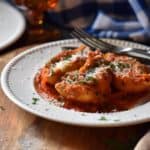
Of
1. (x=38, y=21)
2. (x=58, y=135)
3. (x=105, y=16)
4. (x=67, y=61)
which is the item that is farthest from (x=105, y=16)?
(x=58, y=135)

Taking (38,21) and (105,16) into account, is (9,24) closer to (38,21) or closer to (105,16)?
(38,21)

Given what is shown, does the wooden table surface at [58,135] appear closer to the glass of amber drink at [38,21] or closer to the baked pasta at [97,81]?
the baked pasta at [97,81]

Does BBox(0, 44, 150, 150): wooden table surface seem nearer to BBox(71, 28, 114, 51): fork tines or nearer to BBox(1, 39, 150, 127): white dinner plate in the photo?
BBox(1, 39, 150, 127): white dinner plate

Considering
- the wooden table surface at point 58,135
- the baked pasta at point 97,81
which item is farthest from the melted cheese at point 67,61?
the wooden table surface at point 58,135

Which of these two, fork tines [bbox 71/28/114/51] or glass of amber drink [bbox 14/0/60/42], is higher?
fork tines [bbox 71/28/114/51]

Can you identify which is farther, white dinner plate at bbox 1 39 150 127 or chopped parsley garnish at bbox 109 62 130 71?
chopped parsley garnish at bbox 109 62 130 71

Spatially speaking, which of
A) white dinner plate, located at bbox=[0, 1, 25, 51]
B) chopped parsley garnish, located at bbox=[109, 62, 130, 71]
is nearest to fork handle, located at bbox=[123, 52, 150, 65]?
chopped parsley garnish, located at bbox=[109, 62, 130, 71]
